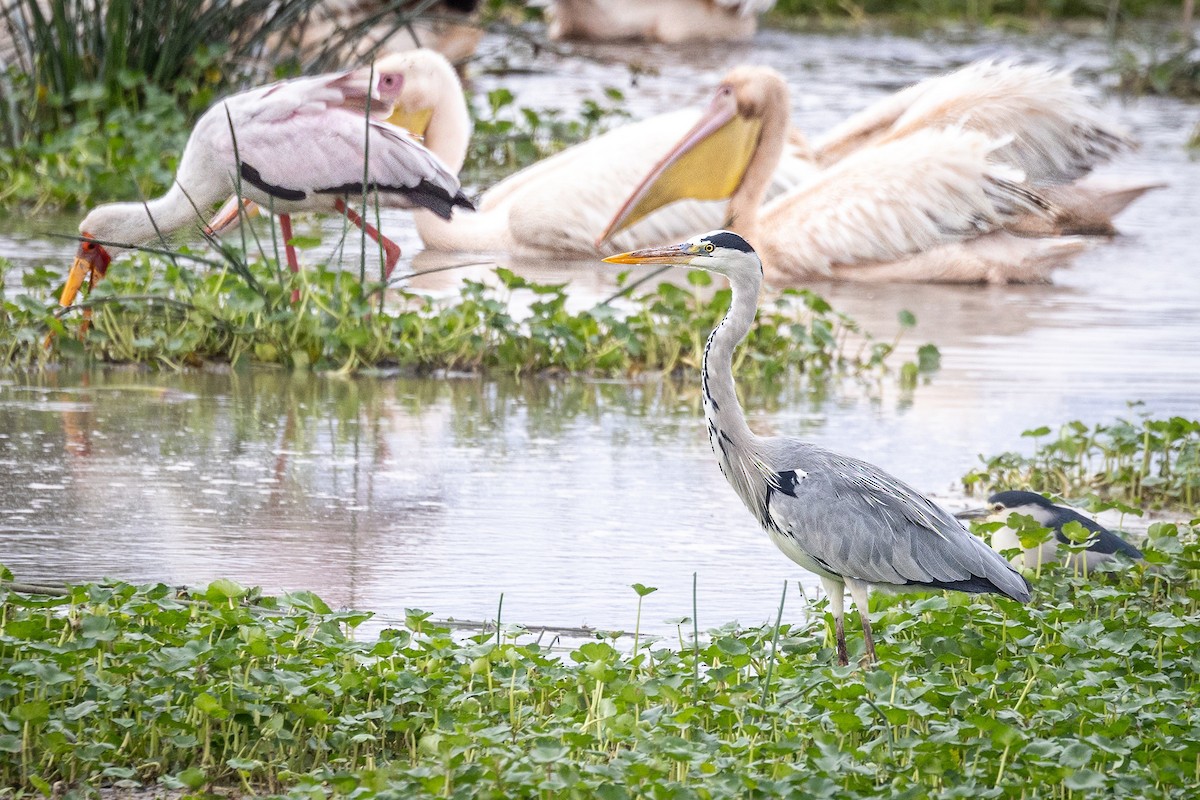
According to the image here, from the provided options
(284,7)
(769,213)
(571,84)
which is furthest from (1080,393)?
(571,84)

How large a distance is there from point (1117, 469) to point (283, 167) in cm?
310

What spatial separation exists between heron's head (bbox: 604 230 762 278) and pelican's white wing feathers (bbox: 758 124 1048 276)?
176 inches

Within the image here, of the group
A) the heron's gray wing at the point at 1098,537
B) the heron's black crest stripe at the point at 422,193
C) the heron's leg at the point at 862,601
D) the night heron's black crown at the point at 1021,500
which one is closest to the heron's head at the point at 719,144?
the heron's black crest stripe at the point at 422,193

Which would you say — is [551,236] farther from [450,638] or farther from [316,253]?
[450,638]

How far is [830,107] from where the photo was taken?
14789mm

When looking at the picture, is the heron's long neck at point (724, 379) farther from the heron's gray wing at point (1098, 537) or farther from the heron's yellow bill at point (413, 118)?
the heron's yellow bill at point (413, 118)

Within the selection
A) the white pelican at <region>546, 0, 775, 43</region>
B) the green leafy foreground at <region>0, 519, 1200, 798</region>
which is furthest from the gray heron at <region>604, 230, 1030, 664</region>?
the white pelican at <region>546, 0, 775, 43</region>

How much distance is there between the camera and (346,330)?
21.4ft

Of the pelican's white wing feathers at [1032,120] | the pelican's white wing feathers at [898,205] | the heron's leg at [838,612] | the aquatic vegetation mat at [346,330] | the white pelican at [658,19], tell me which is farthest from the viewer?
the white pelican at [658,19]

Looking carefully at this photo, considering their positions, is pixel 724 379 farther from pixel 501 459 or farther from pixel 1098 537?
pixel 501 459

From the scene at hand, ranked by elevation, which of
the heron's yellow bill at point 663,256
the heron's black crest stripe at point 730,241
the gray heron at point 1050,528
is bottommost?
the gray heron at point 1050,528

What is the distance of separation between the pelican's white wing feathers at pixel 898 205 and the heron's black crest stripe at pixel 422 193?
229 cm

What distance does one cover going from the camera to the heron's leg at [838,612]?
3.82 m

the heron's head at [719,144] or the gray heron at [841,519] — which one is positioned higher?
the heron's head at [719,144]
